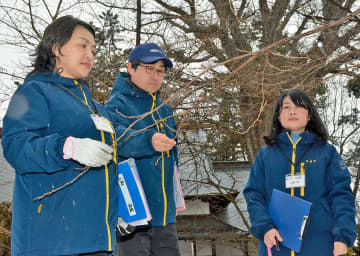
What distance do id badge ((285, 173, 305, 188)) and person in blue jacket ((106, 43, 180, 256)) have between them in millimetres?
734

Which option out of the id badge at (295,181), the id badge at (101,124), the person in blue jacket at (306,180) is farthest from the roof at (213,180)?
the id badge at (101,124)

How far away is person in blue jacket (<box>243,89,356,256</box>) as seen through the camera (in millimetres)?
2164

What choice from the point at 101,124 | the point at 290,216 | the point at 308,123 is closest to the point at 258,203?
the point at 290,216

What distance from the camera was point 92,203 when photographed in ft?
5.27

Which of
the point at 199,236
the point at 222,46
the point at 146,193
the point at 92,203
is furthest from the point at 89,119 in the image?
the point at 199,236

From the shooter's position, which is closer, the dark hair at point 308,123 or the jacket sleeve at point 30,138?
the jacket sleeve at point 30,138

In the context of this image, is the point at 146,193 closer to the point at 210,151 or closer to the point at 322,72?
the point at 210,151

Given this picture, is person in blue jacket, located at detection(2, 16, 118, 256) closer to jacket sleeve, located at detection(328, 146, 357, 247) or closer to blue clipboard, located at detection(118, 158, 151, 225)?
blue clipboard, located at detection(118, 158, 151, 225)

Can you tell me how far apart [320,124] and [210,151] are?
4.02 m

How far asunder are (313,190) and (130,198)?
44.9 inches

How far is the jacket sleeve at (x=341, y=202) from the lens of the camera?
6.82 feet

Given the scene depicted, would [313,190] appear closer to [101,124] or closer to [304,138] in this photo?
[304,138]

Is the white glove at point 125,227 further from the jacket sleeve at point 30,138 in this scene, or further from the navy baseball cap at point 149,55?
the navy baseball cap at point 149,55

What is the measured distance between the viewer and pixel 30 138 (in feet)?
4.94
